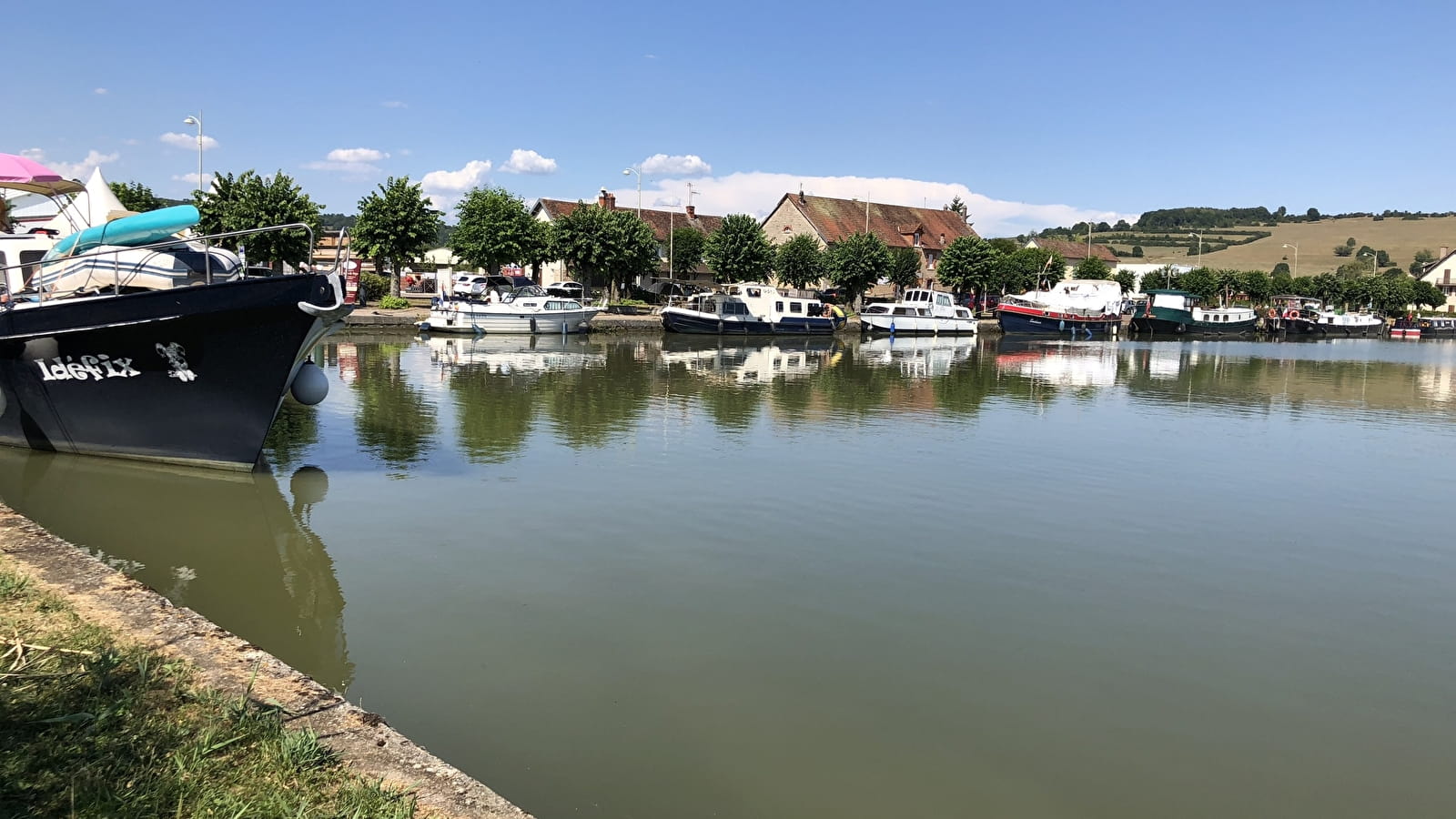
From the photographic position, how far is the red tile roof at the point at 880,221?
68000 millimetres

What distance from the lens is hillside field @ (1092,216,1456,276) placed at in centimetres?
13388

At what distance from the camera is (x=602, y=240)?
161ft

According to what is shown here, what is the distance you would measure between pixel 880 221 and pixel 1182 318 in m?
21.9

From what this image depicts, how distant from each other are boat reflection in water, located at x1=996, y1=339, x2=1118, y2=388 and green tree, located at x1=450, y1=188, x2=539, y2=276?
2433cm

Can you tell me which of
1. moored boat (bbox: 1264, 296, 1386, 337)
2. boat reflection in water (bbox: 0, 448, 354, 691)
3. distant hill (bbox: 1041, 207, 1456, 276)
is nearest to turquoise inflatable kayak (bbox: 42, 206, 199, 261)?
boat reflection in water (bbox: 0, 448, 354, 691)

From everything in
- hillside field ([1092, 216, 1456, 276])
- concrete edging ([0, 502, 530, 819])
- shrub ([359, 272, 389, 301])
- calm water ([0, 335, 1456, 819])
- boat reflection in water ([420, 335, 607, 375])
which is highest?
hillside field ([1092, 216, 1456, 276])

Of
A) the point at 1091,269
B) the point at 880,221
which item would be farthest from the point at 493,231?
the point at 1091,269

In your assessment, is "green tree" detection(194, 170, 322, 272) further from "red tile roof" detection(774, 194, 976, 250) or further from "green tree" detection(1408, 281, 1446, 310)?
"green tree" detection(1408, 281, 1446, 310)

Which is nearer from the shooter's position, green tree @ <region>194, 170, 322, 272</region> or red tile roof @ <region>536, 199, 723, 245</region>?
green tree @ <region>194, 170, 322, 272</region>

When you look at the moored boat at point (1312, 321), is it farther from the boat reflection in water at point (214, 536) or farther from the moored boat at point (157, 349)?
the boat reflection in water at point (214, 536)

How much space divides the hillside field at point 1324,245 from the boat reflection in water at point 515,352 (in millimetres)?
104628

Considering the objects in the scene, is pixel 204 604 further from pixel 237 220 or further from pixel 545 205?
pixel 545 205

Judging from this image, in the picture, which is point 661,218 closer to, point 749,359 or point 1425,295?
point 749,359

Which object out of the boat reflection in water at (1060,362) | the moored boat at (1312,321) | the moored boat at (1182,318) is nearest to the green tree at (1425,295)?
the moored boat at (1312,321)
